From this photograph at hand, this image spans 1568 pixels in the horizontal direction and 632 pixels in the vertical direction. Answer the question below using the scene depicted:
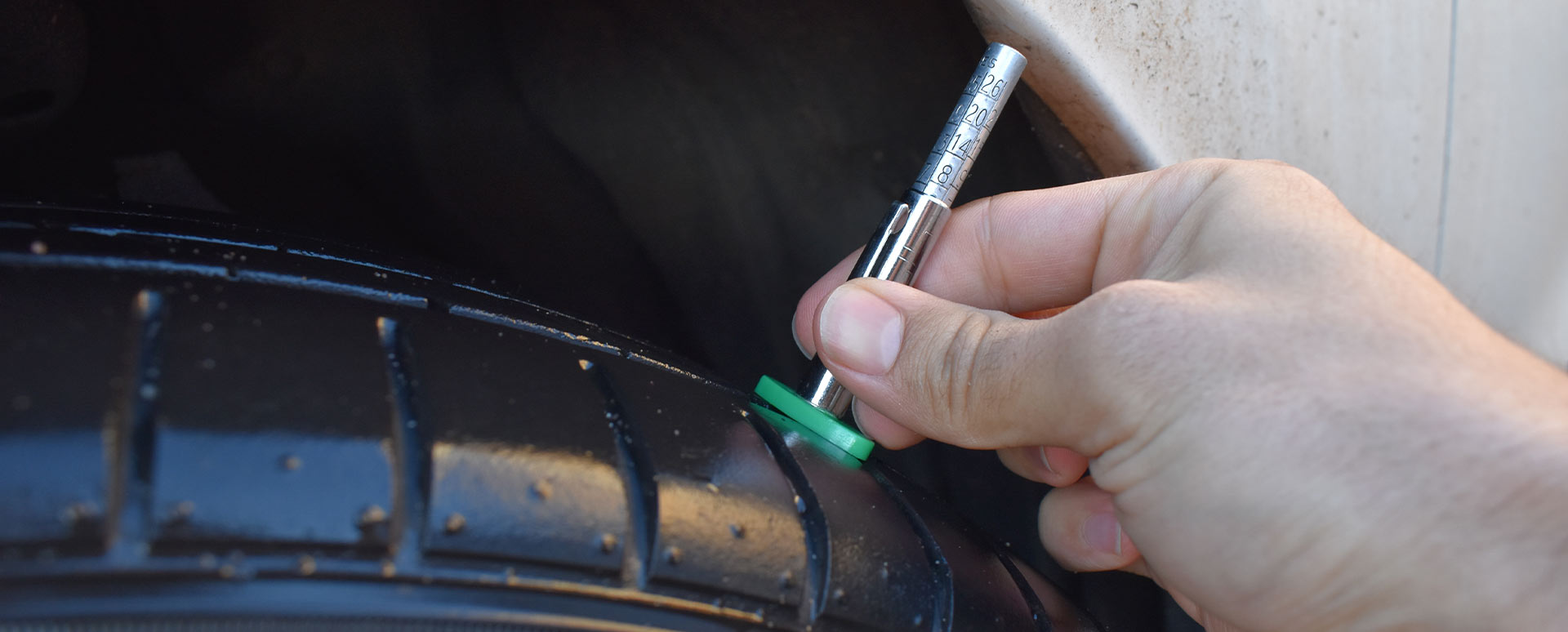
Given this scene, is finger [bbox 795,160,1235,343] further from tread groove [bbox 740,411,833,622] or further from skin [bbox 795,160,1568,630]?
tread groove [bbox 740,411,833,622]

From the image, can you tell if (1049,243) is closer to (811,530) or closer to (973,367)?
(973,367)

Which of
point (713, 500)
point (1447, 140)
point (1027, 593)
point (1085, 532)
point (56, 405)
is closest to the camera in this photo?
point (56, 405)

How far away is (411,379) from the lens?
40 cm

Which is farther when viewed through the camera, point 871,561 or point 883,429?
point 883,429

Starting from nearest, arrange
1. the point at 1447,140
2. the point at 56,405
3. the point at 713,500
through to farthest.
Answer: the point at 56,405 < the point at 713,500 < the point at 1447,140

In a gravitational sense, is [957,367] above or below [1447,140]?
below

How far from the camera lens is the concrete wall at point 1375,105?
55cm

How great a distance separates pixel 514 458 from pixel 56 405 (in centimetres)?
16

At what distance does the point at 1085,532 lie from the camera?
65 cm

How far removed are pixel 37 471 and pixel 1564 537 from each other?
1.96 ft

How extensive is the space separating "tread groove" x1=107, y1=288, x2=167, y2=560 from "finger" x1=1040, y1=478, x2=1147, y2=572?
549mm

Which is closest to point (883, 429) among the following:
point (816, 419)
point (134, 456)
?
point (816, 419)

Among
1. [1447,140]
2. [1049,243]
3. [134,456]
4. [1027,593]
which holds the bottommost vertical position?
[1027,593]

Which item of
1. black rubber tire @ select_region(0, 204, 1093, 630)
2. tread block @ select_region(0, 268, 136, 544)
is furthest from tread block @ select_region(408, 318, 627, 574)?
tread block @ select_region(0, 268, 136, 544)
